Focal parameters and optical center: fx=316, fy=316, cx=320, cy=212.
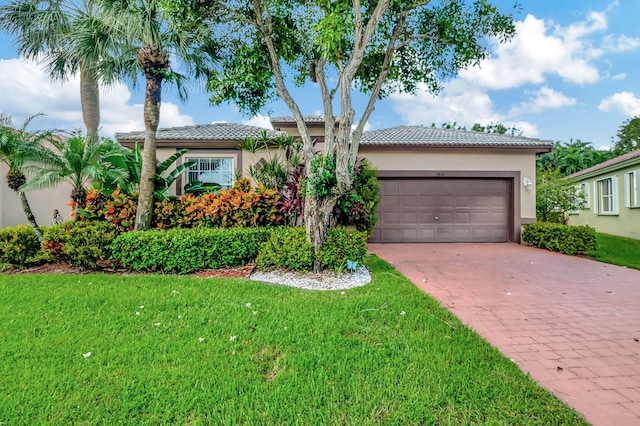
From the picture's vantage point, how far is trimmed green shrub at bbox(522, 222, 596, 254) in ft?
31.6

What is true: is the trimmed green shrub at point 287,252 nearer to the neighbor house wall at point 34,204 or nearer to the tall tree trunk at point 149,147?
the tall tree trunk at point 149,147

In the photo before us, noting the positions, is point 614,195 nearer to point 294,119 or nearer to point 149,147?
point 294,119

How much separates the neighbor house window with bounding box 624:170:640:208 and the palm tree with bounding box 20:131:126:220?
64.8 feet

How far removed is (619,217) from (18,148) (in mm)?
22500

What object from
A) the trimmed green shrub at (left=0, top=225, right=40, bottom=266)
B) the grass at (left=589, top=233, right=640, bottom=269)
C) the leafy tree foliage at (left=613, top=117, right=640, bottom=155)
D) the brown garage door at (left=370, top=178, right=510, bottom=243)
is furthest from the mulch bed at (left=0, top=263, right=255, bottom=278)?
the leafy tree foliage at (left=613, top=117, right=640, bottom=155)

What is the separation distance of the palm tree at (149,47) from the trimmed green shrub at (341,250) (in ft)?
15.3

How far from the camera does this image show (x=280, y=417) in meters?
2.35

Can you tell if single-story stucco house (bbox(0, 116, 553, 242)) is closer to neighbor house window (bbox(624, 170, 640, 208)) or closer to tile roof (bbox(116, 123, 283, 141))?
tile roof (bbox(116, 123, 283, 141))

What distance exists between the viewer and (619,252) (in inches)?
419

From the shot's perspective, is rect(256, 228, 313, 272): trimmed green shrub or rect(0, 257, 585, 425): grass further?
rect(256, 228, 313, 272): trimmed green shrub

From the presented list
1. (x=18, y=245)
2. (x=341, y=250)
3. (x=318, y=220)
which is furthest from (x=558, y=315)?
(x=18, y=245)

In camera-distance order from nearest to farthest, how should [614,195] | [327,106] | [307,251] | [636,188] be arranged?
1. [307,251]
2. [327,106]
3. [636,188]
4. [614,195]

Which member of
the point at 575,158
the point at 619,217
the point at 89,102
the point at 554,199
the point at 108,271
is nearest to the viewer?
the point at 108,271

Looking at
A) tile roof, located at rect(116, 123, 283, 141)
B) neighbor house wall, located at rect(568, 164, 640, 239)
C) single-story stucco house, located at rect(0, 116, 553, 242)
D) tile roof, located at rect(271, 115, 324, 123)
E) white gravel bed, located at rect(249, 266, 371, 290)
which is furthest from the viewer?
neighbor house wall, located at rect(568, 164, 640, 239)
